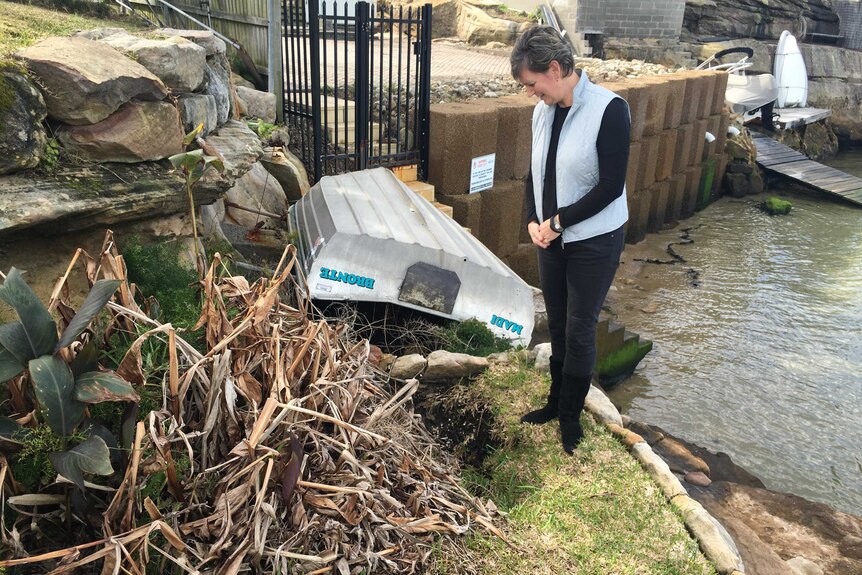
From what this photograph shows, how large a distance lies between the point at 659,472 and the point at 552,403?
2.25 ft

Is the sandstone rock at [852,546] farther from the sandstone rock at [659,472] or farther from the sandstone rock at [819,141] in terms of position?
the sandstone rock at [819,141]

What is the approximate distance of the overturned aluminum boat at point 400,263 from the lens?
4.59 m

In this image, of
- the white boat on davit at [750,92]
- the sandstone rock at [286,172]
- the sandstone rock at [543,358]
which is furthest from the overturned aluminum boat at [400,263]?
the white boat on davit at [750,92]

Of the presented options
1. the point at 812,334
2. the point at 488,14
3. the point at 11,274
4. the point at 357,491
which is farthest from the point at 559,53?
the point at 488,14

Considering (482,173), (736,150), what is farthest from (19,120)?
(736,150)

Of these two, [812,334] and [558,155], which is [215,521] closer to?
[558,155]

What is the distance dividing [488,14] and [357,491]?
16554 mm

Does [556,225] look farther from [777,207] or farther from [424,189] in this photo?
[777,207]

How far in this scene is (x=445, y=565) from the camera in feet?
9.57

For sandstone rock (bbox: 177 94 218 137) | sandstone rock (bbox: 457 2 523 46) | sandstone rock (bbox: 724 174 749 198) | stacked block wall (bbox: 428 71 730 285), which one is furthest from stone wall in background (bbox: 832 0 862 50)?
sandstone rock (bbox: 177 94 218 137)

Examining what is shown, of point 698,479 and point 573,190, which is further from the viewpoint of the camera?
point 698,479

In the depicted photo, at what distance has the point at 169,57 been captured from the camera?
414 cm

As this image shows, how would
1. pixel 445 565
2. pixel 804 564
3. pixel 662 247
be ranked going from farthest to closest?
pixel 662 247 → pixel 804 564 → pixel 445 565

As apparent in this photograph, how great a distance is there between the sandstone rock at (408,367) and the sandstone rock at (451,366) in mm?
47
